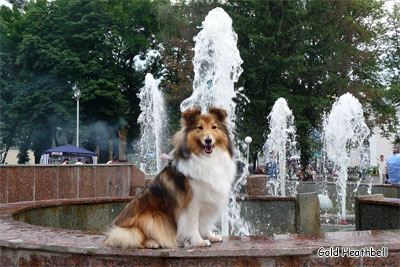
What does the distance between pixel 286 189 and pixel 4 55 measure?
2842 centimetres

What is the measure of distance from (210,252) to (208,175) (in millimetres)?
754

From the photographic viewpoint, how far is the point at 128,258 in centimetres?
416

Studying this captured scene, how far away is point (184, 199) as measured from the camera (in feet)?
14.6

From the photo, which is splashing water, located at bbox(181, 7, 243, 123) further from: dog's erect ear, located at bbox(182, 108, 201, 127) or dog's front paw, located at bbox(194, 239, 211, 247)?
dog's front paw, located at bbox(194, 239, 211, 247)

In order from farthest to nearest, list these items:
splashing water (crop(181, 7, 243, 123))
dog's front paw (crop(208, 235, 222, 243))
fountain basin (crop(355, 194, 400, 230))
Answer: splashing water (crop(181, 7, 243, 123)) < fountain basin (crop(355, 194, 400, 230)) < dog's front paw (crop(208, 235, 222, 243))

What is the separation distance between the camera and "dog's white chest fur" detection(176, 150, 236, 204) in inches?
176

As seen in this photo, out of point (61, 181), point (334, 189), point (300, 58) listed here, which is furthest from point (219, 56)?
point (300, 58)

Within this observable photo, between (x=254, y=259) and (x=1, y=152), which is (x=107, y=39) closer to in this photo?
(x=1, y=152)

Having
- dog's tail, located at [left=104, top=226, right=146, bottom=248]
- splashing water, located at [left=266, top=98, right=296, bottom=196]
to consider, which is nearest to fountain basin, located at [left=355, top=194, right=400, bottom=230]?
dog's tail, located at [left=104, top=226, right=146, bottom=248]

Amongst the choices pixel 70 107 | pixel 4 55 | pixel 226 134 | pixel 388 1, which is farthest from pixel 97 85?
pixel 226 134

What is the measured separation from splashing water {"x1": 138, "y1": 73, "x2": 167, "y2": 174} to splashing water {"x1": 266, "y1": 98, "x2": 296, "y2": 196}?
6.31 m

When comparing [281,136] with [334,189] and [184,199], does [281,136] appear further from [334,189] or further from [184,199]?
[184,199]

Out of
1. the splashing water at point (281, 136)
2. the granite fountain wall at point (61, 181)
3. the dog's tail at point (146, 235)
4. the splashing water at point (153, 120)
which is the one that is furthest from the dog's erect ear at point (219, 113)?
the splashing water at point (153, 120)

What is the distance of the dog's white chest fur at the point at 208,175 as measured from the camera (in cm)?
446
